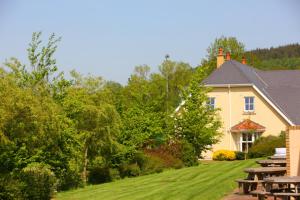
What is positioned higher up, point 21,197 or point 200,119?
point 200,119

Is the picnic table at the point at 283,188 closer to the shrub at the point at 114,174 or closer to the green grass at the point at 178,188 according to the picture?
the green grass at the point at 178,188

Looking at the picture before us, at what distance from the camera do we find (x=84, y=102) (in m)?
30.6

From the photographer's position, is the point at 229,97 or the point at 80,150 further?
the point at 229,97

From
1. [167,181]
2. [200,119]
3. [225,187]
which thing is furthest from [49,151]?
[200,119]

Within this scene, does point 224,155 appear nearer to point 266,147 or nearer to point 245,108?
point 266,147

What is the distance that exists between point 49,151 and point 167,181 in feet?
17.4

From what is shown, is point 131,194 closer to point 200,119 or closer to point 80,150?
point 80,150

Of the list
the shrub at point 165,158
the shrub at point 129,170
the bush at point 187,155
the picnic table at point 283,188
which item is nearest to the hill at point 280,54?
the bush at point 187,155

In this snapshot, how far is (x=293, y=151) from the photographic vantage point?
18.3 metres

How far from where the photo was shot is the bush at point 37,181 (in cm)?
2383

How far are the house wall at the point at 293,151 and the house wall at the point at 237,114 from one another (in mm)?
28549

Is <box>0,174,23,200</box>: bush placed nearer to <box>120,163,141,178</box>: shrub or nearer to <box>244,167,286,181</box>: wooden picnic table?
<box>244,167,286,181</box>: wooden picnic table

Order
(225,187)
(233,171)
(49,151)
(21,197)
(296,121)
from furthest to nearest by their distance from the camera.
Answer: (296,121) → (233,171) → (49,151) → (21,197) → (225,187)

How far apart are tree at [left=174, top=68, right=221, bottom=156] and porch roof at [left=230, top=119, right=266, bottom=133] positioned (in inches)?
293
